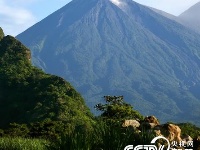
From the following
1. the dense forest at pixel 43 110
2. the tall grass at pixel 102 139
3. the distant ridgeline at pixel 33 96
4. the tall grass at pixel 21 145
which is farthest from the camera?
the distant ridgeline at pixel 33 96

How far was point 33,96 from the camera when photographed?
5272cm

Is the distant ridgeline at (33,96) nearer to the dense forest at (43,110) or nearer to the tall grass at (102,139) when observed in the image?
the dense forest at (43,110)

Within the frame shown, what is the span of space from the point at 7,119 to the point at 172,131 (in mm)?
34697

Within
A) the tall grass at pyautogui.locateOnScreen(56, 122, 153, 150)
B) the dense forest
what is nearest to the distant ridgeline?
the dense forest

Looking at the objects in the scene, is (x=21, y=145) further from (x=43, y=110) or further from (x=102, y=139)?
(x=43, y=110)

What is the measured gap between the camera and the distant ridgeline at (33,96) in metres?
47.1

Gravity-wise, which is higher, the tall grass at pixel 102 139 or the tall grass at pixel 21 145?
the tall grass at pixel 21 145

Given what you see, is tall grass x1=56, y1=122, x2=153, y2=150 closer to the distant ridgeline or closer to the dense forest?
the dense forest

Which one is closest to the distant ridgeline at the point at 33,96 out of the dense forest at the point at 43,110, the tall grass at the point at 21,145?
the dense forest at the point at 43,110

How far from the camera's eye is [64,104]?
49.3 m

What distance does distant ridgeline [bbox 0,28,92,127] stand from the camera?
154ft

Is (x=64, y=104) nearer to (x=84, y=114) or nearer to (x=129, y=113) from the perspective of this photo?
(x=84, y=114)

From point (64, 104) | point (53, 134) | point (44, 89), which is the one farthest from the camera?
point (44, 89)

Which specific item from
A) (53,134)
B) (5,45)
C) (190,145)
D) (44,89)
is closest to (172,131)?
(190,145)
